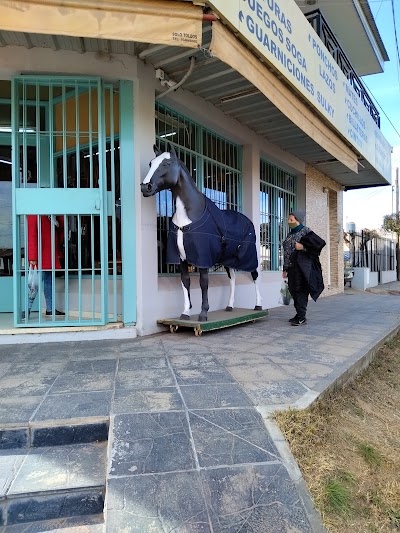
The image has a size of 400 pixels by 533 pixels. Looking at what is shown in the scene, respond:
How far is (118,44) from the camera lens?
182 inches

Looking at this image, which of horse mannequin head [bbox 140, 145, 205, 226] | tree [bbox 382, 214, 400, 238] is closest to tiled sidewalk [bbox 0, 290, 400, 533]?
horse mannequin head [bbox 140, 145, 205, 226]

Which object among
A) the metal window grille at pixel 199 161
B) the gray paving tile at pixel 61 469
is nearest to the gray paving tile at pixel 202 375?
the gray paving tile at pixel 61 469

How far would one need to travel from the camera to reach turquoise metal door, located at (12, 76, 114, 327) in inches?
187

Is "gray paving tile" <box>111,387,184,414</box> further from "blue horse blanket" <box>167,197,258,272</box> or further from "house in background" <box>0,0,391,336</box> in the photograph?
"blue horse blanket" <box>167,197,258,272</box>

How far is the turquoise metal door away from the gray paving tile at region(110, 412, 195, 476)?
2.60 metres

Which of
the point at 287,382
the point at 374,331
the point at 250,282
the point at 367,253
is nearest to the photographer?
the point at 287,382

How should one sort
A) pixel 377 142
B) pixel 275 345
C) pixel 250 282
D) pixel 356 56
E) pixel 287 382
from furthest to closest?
pixel 356 56
pixel 377 142
pixel 250 282
pixel 275 345
pixel 287 382

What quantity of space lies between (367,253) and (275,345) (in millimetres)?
14466

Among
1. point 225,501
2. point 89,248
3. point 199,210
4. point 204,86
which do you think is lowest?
point 225,501

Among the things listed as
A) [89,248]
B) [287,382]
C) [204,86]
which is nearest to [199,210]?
[89,248]

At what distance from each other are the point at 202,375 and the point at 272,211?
246 inches

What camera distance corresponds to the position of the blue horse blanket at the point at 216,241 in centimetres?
504

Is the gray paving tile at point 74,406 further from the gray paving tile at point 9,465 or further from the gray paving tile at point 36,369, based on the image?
the gray paving tile at point 36,369

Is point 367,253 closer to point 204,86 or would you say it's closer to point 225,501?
point 204,86
